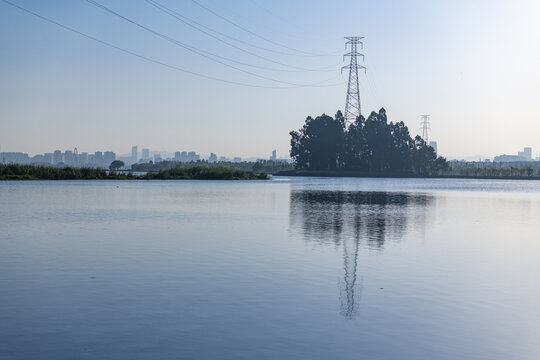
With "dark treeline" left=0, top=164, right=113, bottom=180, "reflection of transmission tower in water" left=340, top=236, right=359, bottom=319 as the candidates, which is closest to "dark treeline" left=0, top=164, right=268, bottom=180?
"dark treeline" left=0, top=164, right=113, bottom=180

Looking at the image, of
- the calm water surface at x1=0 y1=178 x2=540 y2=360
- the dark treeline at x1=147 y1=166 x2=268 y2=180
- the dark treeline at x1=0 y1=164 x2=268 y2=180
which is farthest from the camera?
the dark treeline at x1=147 y1=166 x2=268 y2=180

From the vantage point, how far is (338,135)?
15912cm

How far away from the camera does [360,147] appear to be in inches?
6181

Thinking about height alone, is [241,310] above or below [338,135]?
below

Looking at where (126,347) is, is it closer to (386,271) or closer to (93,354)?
(93,354)

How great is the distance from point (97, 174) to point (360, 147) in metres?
80.6

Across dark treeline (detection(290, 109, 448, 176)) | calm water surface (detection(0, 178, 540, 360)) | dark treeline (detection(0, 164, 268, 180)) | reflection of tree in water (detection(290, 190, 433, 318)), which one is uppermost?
dark treeline (detection(290, 109, 448, 176))

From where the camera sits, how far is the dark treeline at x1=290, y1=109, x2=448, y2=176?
15750cm

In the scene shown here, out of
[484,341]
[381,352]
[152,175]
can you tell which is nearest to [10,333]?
[381,352]

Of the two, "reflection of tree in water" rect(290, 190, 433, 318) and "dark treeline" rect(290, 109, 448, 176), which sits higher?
"dark treeline" rect(290, 109, 448, 176)

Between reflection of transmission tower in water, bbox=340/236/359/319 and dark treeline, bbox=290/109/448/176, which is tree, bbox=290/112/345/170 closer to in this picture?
dark treeline, bbox=290/109/448/176

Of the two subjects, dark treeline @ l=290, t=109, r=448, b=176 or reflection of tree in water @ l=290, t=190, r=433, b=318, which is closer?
reflection of tree in water @ l=290, t=190, r=433, b=318

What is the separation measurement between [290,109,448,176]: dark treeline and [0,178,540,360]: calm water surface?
425ft

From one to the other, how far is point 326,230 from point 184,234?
7.14 m
